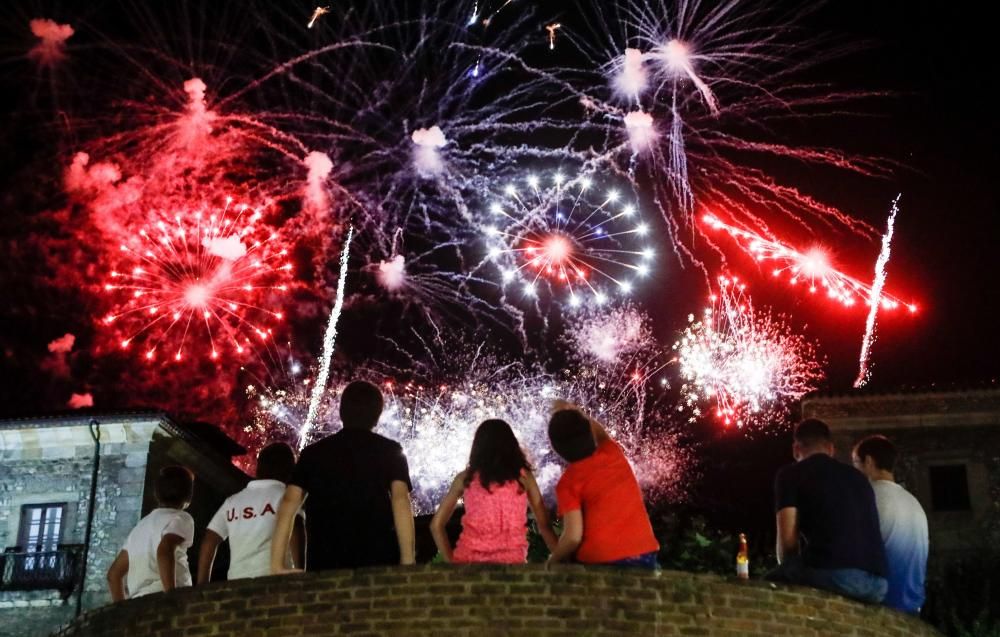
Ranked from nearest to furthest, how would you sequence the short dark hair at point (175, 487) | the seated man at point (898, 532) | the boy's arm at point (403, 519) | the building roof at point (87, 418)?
1. the boy's arm at point (403, 519)
2. the seated man at point (898, 532)
3. the short dark hair at point (175, 487)
4. the building roof at point (87, 418)

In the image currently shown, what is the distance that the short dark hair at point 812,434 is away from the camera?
9969 millimetres

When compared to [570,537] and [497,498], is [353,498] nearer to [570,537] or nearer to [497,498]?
[497,498]

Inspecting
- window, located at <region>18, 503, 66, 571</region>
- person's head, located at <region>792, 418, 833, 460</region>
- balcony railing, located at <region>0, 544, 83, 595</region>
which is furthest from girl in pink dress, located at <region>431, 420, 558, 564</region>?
window, located at <region>18, 503, 66, 571</region>

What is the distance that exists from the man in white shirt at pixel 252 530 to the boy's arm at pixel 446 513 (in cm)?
105

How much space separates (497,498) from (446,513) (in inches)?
20.4

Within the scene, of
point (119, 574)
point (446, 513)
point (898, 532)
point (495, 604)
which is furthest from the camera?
point (119, 574)

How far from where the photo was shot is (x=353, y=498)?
9.45m

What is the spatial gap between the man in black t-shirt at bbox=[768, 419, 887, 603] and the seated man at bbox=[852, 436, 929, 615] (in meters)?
0.37

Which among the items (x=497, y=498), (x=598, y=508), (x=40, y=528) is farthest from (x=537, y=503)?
(x=40, y=528)

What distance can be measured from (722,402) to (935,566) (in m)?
6.29

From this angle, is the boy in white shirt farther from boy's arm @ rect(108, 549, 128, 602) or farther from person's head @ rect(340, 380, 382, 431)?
person's head @ rect(340, 380, 382, 431)

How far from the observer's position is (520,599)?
9.22 metres

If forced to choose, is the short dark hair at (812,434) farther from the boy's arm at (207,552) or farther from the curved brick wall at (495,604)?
the boy's arm at (207,552)

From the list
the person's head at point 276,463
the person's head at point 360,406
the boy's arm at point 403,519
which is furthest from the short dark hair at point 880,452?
the person's head at point 276,463
